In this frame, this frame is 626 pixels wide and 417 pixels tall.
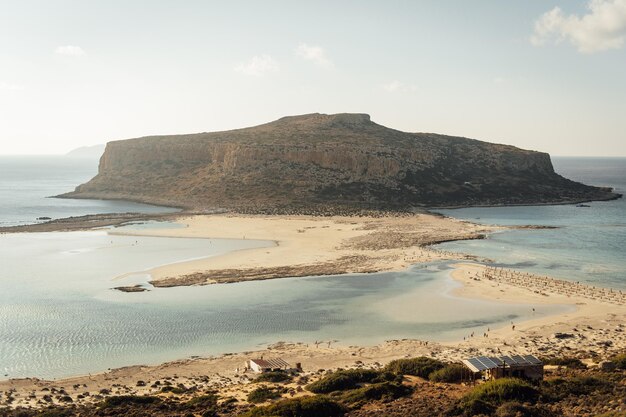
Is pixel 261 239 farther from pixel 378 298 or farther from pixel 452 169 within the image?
pixel 452 169

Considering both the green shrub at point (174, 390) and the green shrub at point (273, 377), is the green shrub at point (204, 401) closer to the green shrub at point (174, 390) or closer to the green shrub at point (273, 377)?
the green shrub at point (174, 390)

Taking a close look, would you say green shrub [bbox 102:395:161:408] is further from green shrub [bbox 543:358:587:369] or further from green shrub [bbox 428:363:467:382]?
green shrub [bbox 543:358:587:369]

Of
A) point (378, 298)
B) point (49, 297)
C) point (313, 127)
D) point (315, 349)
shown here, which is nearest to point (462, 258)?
point (378, 298)

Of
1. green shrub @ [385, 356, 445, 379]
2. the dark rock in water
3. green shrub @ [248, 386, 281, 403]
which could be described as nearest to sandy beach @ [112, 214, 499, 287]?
the dark rock in water

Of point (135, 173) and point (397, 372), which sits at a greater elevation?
point (135, 173)

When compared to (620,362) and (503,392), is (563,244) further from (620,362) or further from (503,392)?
(503,392)

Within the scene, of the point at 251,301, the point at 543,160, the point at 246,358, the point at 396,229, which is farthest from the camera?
the point at 543,160

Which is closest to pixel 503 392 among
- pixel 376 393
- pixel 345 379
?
pixel 376 393
